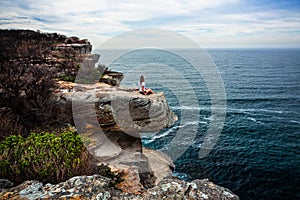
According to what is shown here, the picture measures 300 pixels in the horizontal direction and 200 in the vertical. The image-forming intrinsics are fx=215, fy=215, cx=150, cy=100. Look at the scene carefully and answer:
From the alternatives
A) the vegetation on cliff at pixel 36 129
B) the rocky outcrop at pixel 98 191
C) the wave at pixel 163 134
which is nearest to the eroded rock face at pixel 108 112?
the vegetation on cliff at pixel 36 129

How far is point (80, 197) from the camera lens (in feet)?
17.7

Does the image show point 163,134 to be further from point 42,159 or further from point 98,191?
point 98,191

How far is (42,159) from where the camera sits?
7.24m

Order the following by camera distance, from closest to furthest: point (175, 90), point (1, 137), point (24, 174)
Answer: point (24, 174), point (1, 137), point (175, 90)

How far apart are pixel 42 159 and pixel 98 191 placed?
276 centimetres

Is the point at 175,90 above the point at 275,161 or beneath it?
above

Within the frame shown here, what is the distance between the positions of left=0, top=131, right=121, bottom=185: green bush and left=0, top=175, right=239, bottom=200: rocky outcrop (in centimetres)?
91

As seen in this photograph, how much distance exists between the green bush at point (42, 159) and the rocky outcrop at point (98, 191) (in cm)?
91

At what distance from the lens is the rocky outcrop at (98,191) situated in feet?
18.2

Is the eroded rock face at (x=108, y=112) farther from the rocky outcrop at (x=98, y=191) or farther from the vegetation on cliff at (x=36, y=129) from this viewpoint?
the rocky outcrop at (x=98, y=191)

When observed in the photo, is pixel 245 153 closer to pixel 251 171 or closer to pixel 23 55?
pixel 251 171

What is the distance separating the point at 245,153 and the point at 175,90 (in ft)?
111

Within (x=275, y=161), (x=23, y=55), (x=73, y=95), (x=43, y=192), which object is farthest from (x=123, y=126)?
(x=275, y=161)

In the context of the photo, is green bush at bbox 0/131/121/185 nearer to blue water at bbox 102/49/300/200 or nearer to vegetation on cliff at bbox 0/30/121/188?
vegetation on cliff at bbox 0/30/121/188
